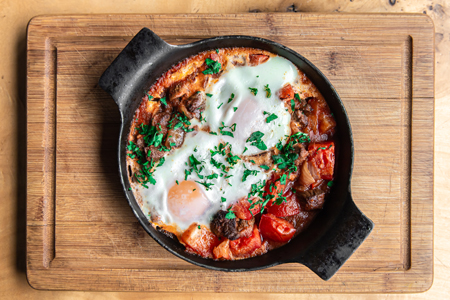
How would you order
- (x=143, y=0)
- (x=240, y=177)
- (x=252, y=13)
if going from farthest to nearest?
(x=143, y=0), (x=252, y=13), (x=240, y=177)

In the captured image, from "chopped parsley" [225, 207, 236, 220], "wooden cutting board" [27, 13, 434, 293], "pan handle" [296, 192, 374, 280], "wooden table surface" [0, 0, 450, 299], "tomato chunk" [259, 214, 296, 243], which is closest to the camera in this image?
"pan handle" [296, 192, 374, 280]

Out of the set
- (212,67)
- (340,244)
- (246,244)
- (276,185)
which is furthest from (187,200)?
(340,244)

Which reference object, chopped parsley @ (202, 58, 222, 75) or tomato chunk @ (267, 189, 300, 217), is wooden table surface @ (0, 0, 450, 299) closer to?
chopped parsley @ (202, 58, 222, 75)

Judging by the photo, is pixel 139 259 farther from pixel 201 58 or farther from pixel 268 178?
pixel 201 58

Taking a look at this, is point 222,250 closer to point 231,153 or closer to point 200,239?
point 200,239

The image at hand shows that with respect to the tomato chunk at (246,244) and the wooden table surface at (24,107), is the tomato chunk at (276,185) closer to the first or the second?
the tomato chunk at (246,244)

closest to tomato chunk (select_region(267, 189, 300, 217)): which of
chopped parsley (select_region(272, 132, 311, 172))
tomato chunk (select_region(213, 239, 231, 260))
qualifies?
chopped parsley (select_region(272, 132, 311, 172))

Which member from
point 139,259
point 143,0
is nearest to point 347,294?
point 139,259

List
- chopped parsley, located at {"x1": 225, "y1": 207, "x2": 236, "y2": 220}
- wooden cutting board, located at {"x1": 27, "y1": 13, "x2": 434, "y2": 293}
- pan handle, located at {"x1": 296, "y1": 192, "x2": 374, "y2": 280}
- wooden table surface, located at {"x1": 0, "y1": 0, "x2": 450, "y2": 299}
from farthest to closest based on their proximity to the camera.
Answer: wooden table surface, located at {"x1": 0, "y1": 0, "x2": 450, "y2": 299}, wooden cutting board, located at {"x1": 27, "y1": 13, "x2": 434, "y2": 293}, chopped parsley, located at {"x1": 225, "y1": 207, "x2": 236, "y2": 220}, pan handle, located at {"x1": 296, "y1": 192, "x2": 374, "y2": 280}
